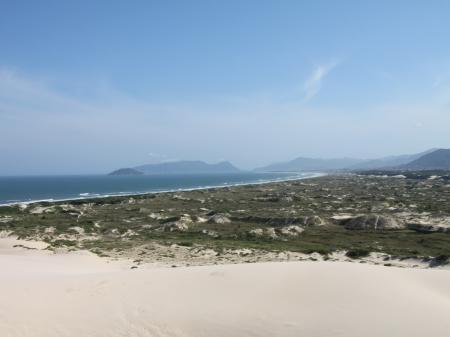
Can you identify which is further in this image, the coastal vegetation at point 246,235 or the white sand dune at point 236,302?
the coastal vegetation at point 246,235

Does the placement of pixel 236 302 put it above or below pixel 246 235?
above

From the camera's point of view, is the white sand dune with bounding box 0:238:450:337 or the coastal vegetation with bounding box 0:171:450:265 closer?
the white sand dune with bounding box 0:238:450:337

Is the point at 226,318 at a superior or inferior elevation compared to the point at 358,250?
superior

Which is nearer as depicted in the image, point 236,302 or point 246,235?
point 236,302

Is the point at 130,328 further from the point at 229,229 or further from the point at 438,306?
the point at 229,229

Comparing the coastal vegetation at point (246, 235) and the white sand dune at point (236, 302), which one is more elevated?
the white sand dune at point (236, 302)

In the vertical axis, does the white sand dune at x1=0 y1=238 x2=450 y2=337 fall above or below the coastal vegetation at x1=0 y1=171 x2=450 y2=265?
above

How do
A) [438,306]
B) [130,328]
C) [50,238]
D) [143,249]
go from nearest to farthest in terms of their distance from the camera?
[130,328] → [438,306] → [143,249] → [50,238]

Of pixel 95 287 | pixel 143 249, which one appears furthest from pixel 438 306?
pixel 143 249
